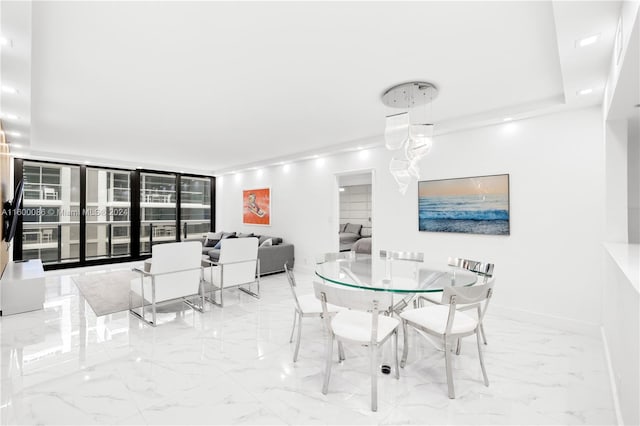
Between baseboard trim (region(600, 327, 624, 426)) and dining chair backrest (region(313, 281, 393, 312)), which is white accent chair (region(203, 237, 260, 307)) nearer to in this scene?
dining chair backrest (region(313, 281, 393, 312))

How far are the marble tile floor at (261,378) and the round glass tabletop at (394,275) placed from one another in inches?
27.9

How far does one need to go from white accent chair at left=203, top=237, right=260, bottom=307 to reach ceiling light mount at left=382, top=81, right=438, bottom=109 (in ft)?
9.22

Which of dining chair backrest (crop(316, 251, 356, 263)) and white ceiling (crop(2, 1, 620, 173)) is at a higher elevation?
white ceiling (crop(2, 1, 620, 173))

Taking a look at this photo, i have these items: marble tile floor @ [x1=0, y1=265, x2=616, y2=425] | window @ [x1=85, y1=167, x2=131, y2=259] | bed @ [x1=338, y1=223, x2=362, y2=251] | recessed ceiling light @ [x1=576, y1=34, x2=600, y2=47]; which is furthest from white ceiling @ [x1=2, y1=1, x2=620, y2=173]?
bed @ [x1=338, y1=223, x2=362, y2=251]

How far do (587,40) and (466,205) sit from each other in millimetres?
2452

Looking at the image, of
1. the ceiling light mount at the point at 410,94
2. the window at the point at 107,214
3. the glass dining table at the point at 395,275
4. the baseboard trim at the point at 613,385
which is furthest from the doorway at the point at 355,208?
the baseboard trim at the point at 613,385

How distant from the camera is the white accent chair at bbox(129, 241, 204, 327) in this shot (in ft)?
12.2

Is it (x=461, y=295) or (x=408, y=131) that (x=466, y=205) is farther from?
(x=461, y=295)

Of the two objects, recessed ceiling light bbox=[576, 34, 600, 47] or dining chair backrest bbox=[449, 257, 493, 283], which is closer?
recessed ceiling light bbox=[576, 34, 600, 47]

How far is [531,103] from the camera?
3477 mm

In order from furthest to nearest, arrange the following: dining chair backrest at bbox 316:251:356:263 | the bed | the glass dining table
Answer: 1. the bed
2. dining chair backrest at bbox 316:251:356:263
3. the glass dining table

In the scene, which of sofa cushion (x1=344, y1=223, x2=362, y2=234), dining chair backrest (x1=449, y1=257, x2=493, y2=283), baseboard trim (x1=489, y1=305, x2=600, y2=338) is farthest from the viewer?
sofa cushion (x1=344, y1=223, x2=362, y2=234)

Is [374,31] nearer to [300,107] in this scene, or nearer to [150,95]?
[300,107]

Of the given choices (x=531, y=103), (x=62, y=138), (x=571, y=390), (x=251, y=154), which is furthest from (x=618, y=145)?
(x=62, y=138)
